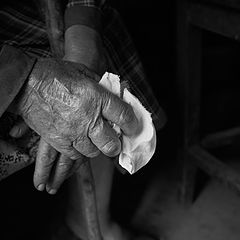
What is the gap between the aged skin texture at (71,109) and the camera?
63 centimetres

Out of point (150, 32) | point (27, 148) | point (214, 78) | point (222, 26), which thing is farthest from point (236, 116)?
point (27, 148)

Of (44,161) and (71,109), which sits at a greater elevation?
(71,109)

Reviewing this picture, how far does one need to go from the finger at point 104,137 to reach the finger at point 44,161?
3.8 inches

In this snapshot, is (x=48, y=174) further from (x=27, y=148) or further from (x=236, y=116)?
(x=236, y=116)

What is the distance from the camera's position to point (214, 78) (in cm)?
196

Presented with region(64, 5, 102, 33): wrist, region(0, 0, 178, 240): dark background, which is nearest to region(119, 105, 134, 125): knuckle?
region(64, 5, 102, 33): wrist

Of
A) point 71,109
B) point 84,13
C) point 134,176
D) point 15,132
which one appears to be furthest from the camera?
point 134,176

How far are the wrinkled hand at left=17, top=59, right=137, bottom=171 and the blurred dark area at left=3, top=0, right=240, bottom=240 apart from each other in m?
0.84

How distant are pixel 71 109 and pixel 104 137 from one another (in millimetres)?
71

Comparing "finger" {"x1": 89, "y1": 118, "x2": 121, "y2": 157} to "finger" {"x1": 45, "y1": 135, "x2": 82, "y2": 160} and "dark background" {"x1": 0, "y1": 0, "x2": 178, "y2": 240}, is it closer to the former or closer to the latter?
"finger" {"x1": 45, "y1": 135, "x2": 82, "y2": 160}

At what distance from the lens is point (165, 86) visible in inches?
80.8

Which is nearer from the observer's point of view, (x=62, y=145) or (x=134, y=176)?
(x=62, y=145)

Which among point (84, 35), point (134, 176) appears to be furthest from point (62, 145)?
point (134, 176)

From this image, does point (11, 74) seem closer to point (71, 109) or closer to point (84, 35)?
point (71, 109)
